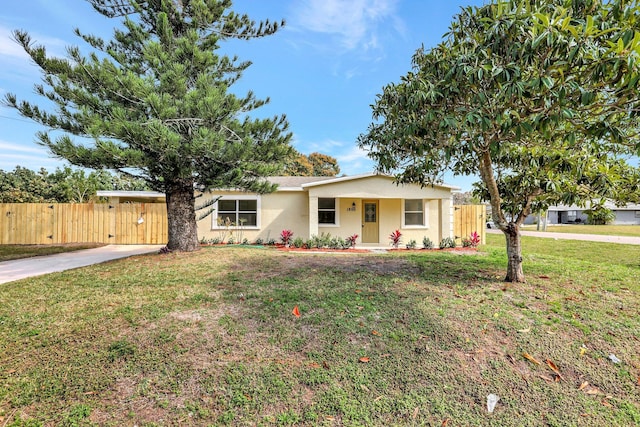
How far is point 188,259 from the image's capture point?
700 cm

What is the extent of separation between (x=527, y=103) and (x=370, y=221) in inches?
409

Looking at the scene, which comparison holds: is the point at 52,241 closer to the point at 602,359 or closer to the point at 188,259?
the point at 188,259

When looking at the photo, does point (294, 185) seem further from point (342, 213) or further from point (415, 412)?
point (415, 412)

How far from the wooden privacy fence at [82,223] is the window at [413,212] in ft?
37.1

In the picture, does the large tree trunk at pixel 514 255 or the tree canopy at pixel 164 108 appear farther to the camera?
the tree canopy at pixel 164 108

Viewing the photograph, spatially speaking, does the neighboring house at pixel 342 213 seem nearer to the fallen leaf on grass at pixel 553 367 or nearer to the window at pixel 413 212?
the window at pixel 413 212

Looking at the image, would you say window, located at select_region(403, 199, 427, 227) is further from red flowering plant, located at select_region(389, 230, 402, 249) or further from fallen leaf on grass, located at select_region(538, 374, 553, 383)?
fallen leaf on grass, located at select_region(538, 374, 553, 383)

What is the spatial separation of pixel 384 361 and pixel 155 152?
6.39 meters

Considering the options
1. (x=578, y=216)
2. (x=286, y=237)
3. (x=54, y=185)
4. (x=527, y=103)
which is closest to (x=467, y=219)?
(x=286, y=237)

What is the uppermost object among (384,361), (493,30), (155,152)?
(493,30)

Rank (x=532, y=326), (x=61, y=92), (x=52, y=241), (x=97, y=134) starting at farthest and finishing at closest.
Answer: (x=52, y=241) → (x=61, y=92) → (x=97, y=134) → (x=532, y=326)

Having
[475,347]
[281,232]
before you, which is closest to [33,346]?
[475,347]

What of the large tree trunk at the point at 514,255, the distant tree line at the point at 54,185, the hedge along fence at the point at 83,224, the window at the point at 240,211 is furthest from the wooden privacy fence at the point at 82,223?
the large tree trunk at the point at 514,255

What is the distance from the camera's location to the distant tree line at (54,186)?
2275 cm
